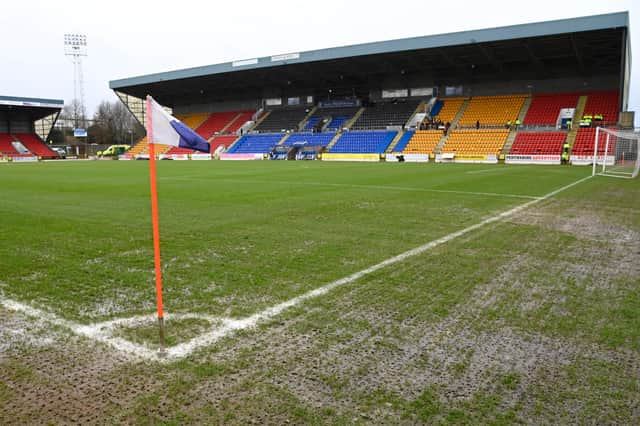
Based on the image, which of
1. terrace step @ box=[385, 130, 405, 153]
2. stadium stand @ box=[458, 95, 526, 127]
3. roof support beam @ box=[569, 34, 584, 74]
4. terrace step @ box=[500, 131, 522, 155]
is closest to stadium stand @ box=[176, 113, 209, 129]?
terrace step @ box=[385, 130, 405, 153]

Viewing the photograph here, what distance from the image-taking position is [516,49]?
38406 millimetres

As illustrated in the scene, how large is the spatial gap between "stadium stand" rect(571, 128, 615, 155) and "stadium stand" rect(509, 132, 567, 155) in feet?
3.58

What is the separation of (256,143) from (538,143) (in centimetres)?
3075

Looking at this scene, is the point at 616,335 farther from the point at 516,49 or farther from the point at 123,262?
the point at 516,49

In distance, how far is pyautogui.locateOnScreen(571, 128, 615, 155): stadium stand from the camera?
33.9m

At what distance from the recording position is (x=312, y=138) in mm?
50656

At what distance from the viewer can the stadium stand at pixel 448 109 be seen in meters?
46.3

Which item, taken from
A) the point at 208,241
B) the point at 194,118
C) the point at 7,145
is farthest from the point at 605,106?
the point at 7,145

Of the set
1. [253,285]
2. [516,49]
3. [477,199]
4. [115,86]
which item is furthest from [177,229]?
[115,86]

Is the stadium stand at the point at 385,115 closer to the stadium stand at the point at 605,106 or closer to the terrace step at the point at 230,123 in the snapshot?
the stadium stand at the point at 605,106

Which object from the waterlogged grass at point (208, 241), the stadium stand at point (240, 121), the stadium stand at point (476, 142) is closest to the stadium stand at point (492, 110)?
the stadium stand at point (476, 142)

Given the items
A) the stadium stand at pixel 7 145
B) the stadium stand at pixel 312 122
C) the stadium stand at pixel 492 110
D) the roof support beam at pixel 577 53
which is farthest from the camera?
the stadium stand at pixel 7 145

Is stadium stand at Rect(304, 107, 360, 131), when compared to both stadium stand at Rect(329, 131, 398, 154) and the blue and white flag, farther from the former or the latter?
the blue and white flag

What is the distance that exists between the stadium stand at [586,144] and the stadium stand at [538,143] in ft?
3.58
